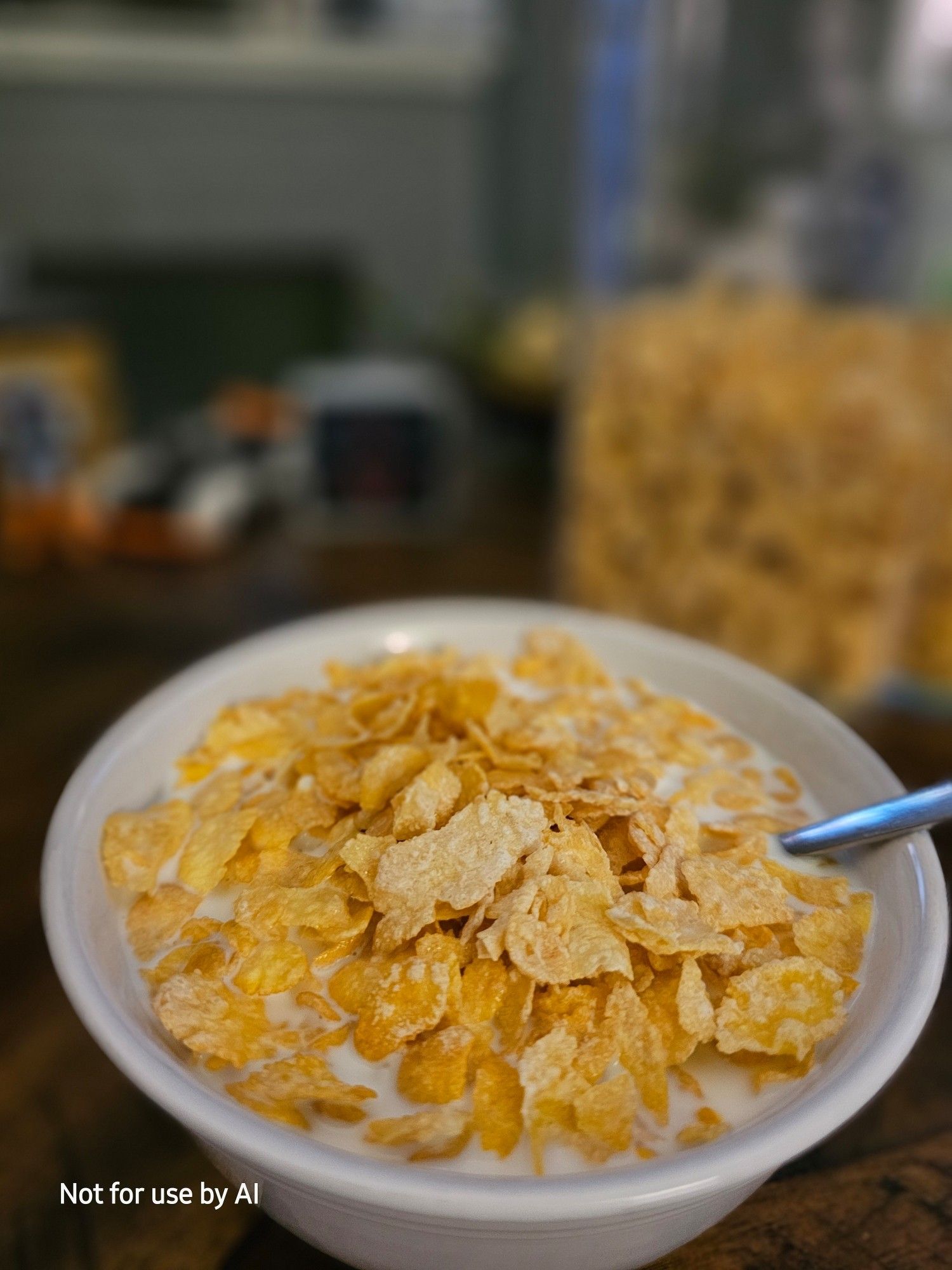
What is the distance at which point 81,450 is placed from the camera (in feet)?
5.20

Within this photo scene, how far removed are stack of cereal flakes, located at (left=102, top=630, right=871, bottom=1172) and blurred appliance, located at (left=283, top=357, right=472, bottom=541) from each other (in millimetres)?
924

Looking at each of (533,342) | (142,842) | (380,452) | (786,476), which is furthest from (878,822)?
(533,342)

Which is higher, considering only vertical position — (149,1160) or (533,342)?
(533,342)

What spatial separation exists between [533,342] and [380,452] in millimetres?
312

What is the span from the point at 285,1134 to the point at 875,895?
0.98 feet

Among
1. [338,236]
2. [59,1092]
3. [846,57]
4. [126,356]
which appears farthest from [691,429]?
[126,356]

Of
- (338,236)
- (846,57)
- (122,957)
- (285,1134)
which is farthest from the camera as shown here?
(338,236)

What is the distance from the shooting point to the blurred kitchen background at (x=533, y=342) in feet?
3.24

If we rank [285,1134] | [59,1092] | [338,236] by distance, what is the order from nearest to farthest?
[285,1134] < [59,1092] < [338,236]

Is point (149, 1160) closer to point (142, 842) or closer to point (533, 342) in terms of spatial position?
point (142, 842)

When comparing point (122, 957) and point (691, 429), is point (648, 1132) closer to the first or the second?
point (122, 957)

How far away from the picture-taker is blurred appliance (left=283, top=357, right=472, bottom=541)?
4.67 ft

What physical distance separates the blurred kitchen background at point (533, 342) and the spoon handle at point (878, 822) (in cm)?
53

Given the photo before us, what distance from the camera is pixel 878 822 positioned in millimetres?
480
